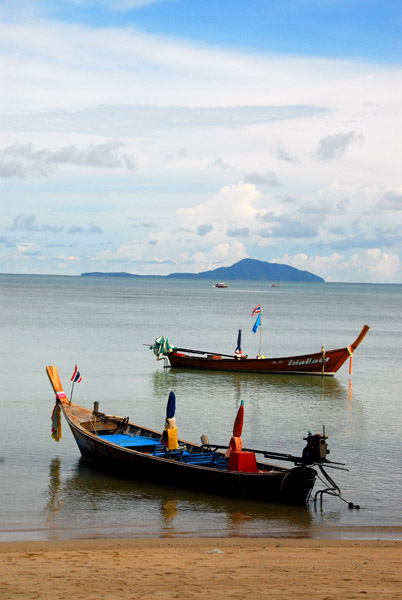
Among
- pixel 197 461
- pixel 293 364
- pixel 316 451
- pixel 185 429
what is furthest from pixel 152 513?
pixel 293 364

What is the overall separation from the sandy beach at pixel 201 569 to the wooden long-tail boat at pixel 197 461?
94.9 inches

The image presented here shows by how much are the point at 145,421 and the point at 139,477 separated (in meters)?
8.64

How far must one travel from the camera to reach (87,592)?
34.8ft

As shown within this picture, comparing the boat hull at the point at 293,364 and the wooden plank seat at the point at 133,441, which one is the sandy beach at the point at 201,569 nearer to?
the wooden plank seat at the point at 133,441

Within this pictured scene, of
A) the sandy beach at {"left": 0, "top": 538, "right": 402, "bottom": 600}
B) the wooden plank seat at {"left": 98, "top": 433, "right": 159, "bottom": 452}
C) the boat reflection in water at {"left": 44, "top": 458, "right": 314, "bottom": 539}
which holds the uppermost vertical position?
the wooden plank seat at {"left": 98, "top": 433, "right": 159, "bottom": 452}

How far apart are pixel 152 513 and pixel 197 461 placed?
2365mm

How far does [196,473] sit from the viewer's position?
18000mm

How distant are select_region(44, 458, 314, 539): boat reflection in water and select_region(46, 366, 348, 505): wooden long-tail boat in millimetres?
264

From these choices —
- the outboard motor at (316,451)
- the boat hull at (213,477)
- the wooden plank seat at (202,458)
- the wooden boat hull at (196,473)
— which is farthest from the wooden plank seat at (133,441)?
the outboard motor at (316,451)

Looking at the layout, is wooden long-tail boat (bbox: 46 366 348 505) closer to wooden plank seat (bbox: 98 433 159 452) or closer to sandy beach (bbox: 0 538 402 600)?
wooden plank seat (bbox: 98 433 159 452)

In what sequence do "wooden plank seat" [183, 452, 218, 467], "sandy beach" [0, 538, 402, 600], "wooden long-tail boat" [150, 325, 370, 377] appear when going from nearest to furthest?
"sandy beach" [0, 538, 402, 600] → "wooden plank seat" [183, 452, 218, 467] → "wooden long-tail boat" [150, 325, 370, 377]

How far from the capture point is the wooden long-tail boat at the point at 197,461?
17.1 metres

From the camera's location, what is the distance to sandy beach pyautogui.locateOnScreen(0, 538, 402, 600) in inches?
419

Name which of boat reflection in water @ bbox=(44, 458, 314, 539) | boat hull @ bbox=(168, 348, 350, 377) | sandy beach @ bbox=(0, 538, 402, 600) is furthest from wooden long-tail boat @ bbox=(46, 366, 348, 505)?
boat hull @ bbox=(168, 348, 350, 377)
